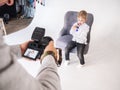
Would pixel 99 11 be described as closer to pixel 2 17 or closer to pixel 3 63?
pixel 2 17

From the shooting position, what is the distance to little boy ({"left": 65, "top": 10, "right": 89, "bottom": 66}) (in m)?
2.51

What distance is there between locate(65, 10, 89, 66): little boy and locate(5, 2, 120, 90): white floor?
142 millimetres

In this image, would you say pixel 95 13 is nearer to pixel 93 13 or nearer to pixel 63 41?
pixel 93 13

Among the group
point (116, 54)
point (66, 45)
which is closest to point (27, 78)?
point (66, 45)

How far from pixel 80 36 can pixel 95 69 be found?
1.43 feet

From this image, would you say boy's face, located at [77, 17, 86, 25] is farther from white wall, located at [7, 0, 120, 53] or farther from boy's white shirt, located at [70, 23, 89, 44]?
white wall, located at [7, 0, 120, 53]

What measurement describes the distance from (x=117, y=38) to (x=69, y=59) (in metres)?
0.87

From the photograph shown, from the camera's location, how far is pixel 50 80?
2.52ft

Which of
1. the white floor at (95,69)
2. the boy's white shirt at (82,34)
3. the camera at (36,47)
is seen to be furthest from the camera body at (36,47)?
the boy's white shirt at (82,34)

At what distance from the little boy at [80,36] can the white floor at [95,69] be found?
142mm

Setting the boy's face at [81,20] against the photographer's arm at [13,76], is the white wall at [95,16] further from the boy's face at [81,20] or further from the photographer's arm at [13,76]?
the photographer's arm at [13,76]

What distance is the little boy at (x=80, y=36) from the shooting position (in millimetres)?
2508

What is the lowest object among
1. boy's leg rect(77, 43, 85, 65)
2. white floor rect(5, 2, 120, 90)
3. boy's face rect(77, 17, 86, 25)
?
white floor rect(5, 2, 120, 90)

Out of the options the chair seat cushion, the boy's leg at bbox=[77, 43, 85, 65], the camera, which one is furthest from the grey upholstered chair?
the camera
